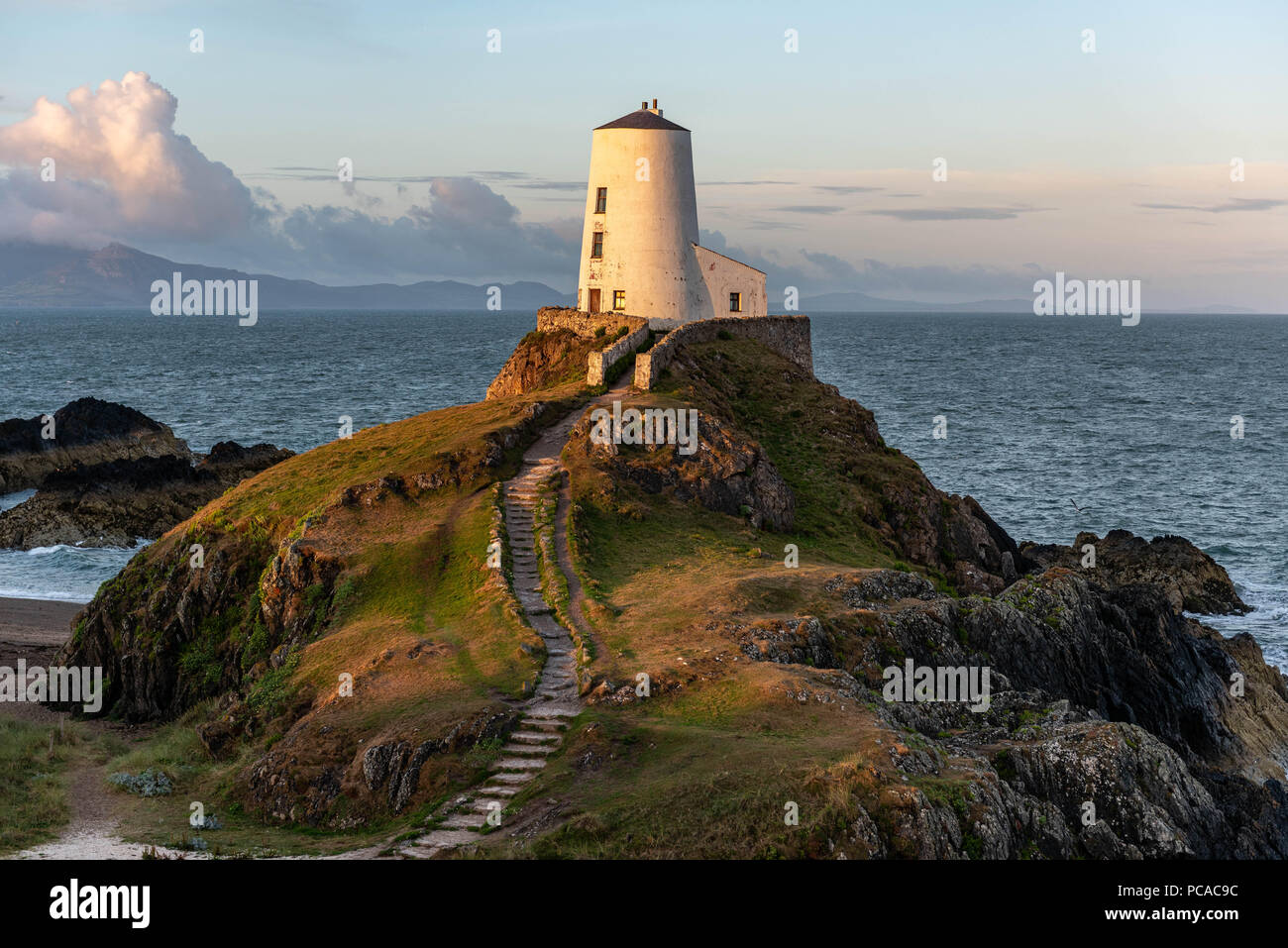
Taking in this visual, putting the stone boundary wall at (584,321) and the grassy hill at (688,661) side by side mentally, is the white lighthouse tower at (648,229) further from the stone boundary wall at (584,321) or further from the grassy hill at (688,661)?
the grassy hill at (688,661)

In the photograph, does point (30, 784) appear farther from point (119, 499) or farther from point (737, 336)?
point (119, 499)

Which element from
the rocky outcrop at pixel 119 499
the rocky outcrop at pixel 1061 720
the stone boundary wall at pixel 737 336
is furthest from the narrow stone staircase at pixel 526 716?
the rocky outcrop at pixel 119 499

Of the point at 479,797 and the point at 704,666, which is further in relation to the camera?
the point at 704,666

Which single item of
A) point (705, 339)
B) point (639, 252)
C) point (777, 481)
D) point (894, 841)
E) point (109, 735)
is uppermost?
point (639, 252)

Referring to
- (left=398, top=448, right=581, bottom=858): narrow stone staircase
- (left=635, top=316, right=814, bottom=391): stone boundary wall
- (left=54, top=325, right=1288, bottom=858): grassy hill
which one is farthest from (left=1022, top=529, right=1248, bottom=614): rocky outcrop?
(left=398, top=448, right=581, bottom=858): narrow stone staircase

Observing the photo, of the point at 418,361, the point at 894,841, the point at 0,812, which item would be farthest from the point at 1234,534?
the point at 418,361

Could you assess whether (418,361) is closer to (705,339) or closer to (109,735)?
(705,339)

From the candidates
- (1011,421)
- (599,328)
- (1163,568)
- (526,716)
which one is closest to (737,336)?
(599,328)

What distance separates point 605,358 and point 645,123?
48.3ft

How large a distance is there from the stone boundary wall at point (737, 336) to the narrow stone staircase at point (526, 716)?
10.3 meters

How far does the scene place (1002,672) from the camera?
32.4 m

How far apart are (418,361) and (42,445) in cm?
10890

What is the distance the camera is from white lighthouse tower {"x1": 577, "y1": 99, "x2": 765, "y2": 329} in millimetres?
59000

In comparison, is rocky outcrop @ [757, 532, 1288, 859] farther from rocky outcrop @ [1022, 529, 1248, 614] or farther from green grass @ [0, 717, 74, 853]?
green grass @ [0, 717, 74, 853]
